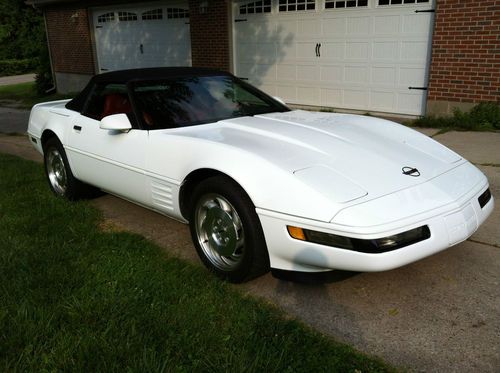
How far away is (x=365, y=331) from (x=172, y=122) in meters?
2.13

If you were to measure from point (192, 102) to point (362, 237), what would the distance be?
206cm

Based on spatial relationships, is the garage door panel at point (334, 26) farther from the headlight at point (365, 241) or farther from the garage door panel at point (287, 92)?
the headlight at point (365, 241)

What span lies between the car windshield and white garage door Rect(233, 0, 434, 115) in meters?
5.01

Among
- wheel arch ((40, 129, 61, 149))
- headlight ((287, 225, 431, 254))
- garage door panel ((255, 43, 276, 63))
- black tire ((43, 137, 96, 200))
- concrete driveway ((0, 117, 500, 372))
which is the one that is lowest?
concrete driveway ((0, 117, 500, 372))

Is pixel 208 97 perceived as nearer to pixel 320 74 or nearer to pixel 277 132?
pixel 277 132

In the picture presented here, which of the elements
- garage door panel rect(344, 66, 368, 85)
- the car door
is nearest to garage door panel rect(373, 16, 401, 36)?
garage door panel rect(344, 66, 368, 85)

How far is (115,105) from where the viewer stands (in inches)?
174

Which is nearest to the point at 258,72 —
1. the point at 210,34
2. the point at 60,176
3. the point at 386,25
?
the point at 210,34

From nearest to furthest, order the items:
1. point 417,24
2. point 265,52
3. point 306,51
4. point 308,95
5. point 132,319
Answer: point 132,319, point 417,24, point 306,51, point 308,95, point 265,52

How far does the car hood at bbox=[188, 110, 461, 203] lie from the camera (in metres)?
2.85

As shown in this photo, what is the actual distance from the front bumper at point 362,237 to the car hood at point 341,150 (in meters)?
0.22

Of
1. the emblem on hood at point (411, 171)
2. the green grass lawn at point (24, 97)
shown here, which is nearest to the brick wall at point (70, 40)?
the green grass lawn at point (24, 97)

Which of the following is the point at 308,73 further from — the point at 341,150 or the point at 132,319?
the point at 132,319

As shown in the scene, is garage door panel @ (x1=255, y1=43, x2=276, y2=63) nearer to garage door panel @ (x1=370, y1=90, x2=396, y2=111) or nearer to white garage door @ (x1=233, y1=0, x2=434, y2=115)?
white garage door @ (x1=233, y1=0, x2=434, y2=115)
